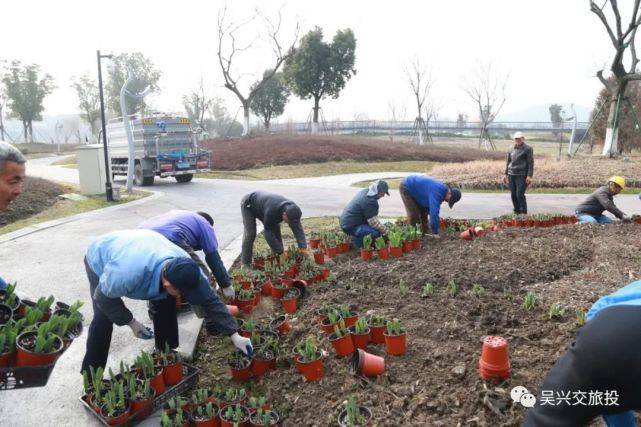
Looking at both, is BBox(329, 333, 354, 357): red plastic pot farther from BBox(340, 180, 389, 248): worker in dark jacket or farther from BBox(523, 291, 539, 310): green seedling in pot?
BBox(340, 180, 389, 248): worker in dark jacket

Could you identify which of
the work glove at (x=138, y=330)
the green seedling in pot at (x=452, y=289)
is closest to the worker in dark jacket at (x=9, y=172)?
the work glove at (x=138, y=330)

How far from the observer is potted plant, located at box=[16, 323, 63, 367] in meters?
2.70

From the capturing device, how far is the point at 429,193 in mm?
7344

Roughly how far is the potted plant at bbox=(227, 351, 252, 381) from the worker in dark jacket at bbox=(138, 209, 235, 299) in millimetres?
863

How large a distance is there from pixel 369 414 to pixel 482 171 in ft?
50.8

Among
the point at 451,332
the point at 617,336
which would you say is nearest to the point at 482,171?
the point at 451,332

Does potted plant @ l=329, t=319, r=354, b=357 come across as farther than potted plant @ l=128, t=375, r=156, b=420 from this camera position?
Yes

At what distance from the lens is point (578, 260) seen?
551 centimetres

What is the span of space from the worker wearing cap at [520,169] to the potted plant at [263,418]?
797cm

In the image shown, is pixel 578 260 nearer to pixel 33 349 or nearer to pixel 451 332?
pixel 451 332

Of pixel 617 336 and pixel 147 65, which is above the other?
pixel 147 65

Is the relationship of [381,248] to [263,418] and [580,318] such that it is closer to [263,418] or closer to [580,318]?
[580,318]

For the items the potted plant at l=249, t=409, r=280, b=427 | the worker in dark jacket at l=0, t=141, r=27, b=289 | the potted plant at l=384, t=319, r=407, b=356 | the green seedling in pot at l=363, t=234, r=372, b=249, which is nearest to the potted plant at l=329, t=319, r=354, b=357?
the potted plant at l=384, t=319, r=407, b=356

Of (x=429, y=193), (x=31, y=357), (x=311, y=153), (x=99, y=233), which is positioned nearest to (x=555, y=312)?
(x=429, y=193)
